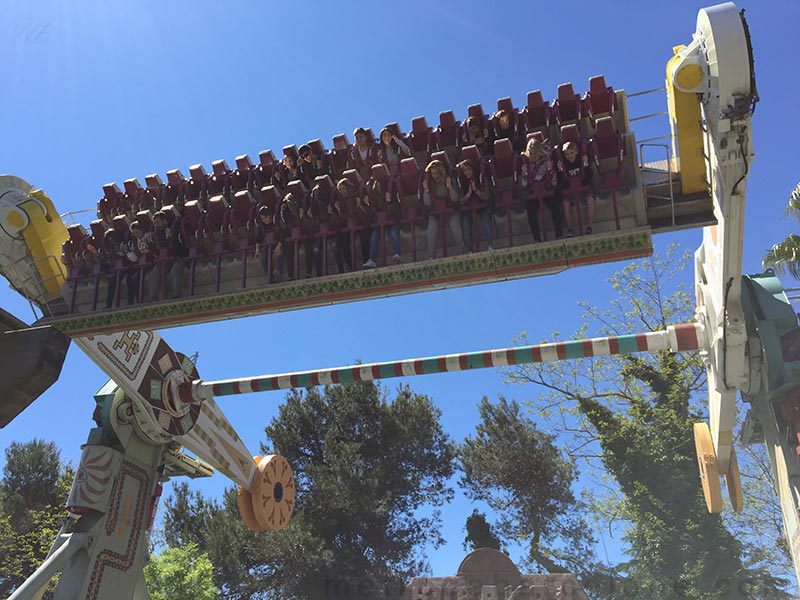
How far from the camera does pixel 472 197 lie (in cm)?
755

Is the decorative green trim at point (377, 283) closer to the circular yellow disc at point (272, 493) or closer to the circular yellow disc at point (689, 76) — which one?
the circular yellow disc at point (689, 76)

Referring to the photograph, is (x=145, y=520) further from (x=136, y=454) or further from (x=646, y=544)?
(x=646, y=544)

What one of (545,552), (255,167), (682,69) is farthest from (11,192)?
(545,552)

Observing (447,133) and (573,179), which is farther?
(447,133)

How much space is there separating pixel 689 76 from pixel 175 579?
16322 millimetres

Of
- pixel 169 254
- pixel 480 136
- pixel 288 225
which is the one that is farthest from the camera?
pixel 169 254

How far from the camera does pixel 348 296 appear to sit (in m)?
7.69

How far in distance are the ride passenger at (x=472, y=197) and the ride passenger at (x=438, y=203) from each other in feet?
0.28

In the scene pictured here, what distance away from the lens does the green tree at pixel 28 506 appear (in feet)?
76.7

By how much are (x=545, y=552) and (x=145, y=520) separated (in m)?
16.4

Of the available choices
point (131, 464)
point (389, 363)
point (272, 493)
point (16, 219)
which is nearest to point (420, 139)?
point (389, 363)

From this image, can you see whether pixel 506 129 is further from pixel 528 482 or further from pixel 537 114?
pixel 528 482

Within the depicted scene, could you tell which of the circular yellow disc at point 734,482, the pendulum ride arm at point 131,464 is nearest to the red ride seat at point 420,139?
the pendulum ride arm at point 131,464

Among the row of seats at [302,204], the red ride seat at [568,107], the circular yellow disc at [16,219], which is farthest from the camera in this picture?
the circular yellow disc at [16,219]
